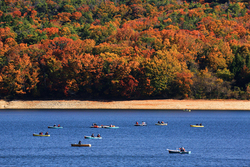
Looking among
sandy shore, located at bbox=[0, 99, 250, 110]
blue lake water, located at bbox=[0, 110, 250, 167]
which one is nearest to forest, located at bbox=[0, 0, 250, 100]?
sandy shore, located at bbox=[0, 99, 250, 110]

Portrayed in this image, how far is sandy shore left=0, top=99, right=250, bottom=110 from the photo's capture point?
125000mm

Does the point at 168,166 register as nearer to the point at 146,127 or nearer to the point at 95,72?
the point at 146,127

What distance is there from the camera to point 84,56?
139250 mm

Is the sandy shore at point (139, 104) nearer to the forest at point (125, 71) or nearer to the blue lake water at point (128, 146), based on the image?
the forest at point (125, 71)

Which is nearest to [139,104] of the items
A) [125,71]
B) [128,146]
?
[125,71]

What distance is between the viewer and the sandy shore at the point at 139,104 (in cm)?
12500

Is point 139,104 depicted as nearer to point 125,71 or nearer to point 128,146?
point 125,71

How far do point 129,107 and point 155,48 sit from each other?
3604 centimetres

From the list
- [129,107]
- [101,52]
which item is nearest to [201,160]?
[129,107]

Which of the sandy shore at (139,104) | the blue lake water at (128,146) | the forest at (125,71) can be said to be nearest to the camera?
the blue lake water at (128,146)

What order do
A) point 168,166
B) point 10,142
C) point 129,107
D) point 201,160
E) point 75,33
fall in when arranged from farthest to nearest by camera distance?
point 75,33
point 129,107
point 10,142
point 201,160
point 168,166

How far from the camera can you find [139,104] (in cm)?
12762

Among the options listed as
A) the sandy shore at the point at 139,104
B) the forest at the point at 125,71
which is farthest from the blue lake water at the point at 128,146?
the forest at the point at 125,71

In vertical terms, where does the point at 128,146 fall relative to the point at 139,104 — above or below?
above
